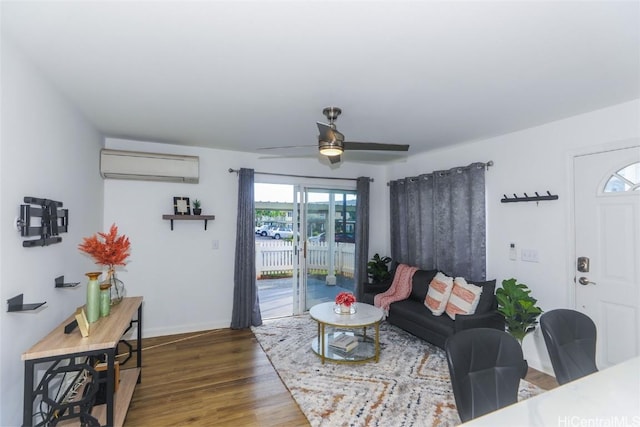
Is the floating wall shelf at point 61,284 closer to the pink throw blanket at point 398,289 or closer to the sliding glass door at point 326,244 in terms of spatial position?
the sliding glass door at point 326,244

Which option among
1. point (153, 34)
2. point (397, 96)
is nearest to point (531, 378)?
Result: point (397, 96)

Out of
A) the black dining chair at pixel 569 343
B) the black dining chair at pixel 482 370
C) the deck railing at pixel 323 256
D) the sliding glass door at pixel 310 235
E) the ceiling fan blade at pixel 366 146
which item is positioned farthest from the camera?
the deck railing at pixel 323 256

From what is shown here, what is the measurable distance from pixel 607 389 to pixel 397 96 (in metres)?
2.17

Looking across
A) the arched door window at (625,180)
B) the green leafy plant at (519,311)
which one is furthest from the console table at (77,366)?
the arched door window at (625,180)

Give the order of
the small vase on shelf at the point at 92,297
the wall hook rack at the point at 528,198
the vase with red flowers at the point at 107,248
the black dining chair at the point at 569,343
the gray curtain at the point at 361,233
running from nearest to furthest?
the black dining chair at the point at 569,343, the small vase on shelf at the point at 92,297, the vase with red flowers at the point at 107,248, the wall hook rack at the point at 528,198, the gray curtain at the point at 361,233

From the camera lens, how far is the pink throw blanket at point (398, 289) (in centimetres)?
Answer: 436

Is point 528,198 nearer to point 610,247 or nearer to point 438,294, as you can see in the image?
point 610,247

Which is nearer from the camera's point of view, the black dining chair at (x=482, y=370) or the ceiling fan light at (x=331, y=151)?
the black dining chair at (x=482, y=370)

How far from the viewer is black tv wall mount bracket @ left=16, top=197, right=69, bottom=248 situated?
1.85 m

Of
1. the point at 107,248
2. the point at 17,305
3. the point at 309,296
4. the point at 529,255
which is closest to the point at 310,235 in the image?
the point at 309,296

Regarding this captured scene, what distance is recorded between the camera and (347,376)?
3.04 meters

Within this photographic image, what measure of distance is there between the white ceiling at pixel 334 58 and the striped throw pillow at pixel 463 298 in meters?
→ 1.80

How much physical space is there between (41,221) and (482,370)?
2.82 metres

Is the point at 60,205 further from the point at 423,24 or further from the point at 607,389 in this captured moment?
the point at 607,389
